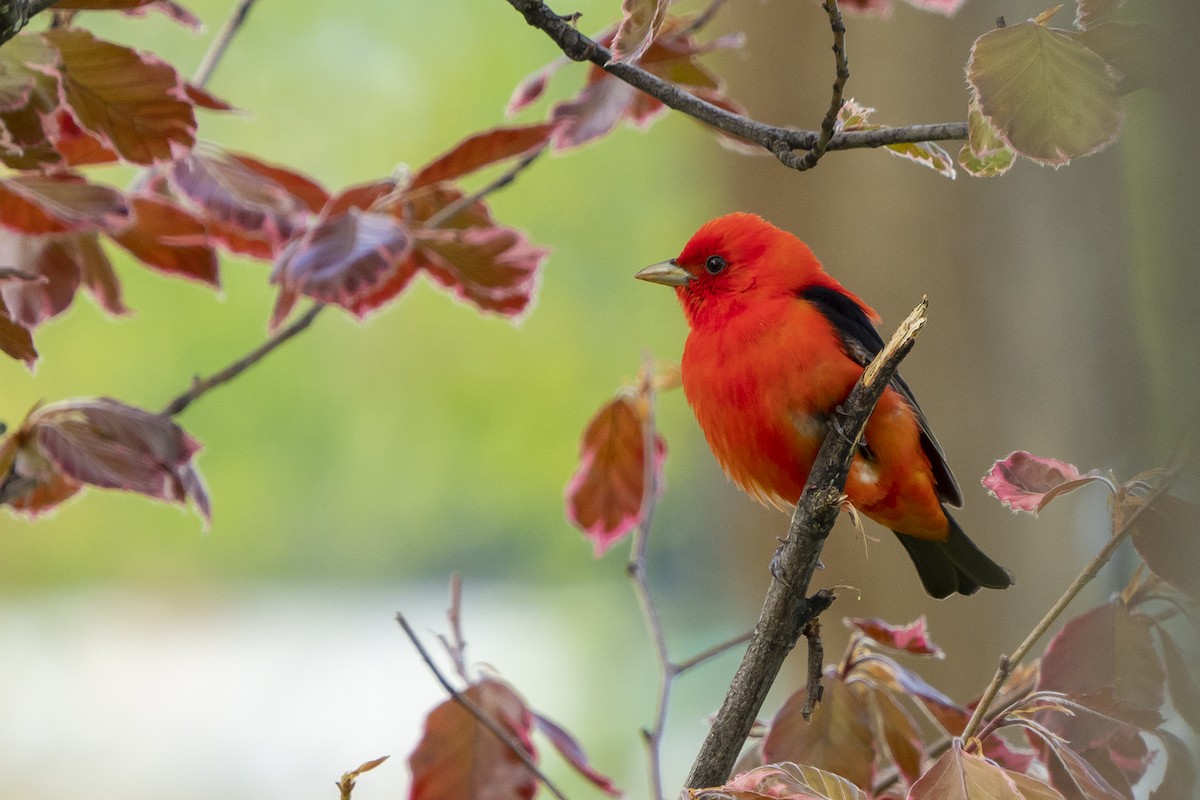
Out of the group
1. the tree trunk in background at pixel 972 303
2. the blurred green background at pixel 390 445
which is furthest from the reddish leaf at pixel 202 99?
the blurred green background at pixel 390 445

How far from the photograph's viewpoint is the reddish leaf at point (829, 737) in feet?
2.27

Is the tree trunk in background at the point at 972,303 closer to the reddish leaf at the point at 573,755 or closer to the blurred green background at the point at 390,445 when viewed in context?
the blurred green background at the point at 390,445

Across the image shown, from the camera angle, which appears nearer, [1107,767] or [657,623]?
[1107,767]

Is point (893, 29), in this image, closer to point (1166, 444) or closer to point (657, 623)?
point (657, 623)

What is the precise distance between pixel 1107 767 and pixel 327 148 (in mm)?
3290

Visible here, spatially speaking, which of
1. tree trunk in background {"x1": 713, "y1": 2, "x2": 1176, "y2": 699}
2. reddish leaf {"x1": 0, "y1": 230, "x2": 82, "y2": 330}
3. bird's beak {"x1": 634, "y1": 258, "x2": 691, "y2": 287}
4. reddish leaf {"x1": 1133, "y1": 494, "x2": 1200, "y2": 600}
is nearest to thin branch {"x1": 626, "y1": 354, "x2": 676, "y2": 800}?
bird's beak {"x1": 634, "y1": 258, "x2": 691, "y2": 287}

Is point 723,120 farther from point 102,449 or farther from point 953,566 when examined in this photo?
point 953,566

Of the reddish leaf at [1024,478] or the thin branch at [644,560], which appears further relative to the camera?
the thin branch at [644,560]

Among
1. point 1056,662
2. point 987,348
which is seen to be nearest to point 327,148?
point 987,348

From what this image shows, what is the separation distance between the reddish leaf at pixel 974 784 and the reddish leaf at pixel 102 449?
0.49 metres

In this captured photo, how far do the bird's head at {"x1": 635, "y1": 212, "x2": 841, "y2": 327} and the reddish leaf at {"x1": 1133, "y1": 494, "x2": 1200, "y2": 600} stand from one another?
0.47 meters

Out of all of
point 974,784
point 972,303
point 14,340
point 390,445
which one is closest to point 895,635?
point 974,784

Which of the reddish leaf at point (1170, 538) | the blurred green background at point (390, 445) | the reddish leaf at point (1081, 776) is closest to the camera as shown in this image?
the reddish leaf at point (1170, 538)

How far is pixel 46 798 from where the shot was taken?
10.1 feet
